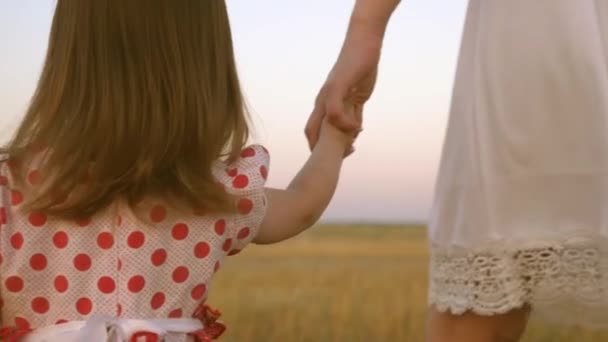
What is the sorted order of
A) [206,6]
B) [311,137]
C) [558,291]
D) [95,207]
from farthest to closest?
[311,137] < [206,6] < [95,207] < [558,291]

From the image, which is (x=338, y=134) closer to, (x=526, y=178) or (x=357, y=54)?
(x=357, y=54)

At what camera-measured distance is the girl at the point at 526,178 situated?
48.1 inches

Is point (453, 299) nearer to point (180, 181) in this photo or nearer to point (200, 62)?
point (180, 181)

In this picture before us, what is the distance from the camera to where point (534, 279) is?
123 cm

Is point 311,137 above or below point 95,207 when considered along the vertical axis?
above

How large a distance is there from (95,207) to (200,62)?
0.26m

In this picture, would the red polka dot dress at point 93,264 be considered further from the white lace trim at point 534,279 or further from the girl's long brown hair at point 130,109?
the white lace trim at point 534,279

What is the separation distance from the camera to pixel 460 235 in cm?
128

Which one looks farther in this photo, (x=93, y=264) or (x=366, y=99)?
(x=366, y=99)

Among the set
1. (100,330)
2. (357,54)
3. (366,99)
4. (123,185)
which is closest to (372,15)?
(357,54)

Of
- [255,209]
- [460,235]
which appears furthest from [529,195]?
[255,209]

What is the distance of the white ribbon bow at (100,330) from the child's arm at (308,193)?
0.69 feet

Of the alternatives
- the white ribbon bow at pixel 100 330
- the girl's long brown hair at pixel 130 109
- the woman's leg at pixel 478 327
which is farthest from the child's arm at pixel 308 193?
the woman's leg at pixel 478 327

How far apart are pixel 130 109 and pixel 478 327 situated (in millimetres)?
559
